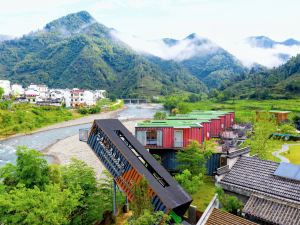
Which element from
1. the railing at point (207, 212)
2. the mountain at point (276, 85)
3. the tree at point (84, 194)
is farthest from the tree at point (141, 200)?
the mountain at point (276, 85)

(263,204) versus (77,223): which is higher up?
(263,204)

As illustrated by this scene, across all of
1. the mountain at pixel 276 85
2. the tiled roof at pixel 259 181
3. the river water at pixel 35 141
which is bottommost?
the river water at pixel 35 141

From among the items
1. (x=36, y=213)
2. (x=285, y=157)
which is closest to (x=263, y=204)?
(x=36, y=213)

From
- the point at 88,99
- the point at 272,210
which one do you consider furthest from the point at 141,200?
the point at 88,99

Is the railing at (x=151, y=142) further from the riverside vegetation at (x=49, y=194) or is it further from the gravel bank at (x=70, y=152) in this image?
the gravel bank at (x=70, y=152)

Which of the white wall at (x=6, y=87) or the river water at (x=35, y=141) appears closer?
the river water at (x=35, y=141)

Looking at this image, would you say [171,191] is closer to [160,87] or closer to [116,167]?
[116,167]

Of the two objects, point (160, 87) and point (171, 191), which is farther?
point (160, 87)

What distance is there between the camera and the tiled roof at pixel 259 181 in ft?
57.5

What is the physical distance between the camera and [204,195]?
76.7ft

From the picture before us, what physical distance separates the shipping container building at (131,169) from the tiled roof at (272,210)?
11.6ft

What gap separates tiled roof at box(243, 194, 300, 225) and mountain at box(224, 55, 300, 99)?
8636cm

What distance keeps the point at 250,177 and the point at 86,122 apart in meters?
73.6

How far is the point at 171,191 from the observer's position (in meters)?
16.2
